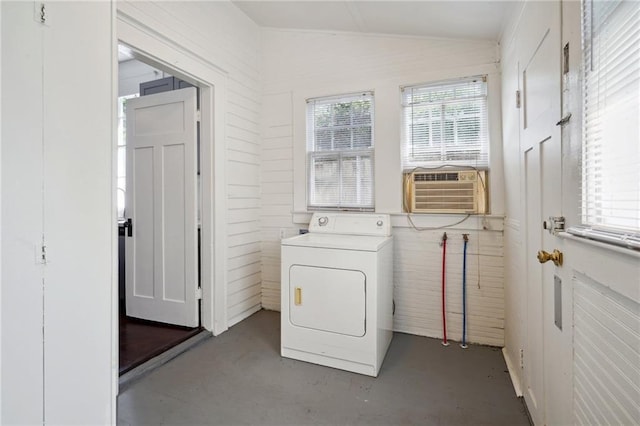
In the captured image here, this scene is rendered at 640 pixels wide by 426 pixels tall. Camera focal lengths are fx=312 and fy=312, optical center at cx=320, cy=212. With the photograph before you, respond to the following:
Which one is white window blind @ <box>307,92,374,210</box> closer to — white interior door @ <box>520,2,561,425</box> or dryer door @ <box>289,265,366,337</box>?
dryer door @ <box>289,265,366,337</box>

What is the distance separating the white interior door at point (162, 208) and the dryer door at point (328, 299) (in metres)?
1.03

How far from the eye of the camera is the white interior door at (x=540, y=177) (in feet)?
4.29

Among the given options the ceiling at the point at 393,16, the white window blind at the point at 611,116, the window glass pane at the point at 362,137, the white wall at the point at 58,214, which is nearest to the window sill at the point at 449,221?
the window glass pane at the point at 362,137

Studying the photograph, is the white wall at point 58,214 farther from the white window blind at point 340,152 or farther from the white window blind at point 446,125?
the white window blind at point 446,125

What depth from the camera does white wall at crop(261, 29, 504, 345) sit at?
2.69 metres

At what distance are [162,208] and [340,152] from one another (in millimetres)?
1808

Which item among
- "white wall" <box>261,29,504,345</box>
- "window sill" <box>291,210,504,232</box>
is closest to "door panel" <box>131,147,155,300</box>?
"white wall" <box>261,29,504,345</box>

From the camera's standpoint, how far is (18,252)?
121 centimetres

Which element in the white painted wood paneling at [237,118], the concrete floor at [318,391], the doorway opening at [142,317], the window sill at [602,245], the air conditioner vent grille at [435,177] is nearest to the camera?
the window sill at [602,245]

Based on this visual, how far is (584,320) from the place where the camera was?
101 cm

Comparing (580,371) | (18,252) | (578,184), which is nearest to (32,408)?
(18,252)

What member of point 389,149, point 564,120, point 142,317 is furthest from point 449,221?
point 142,317

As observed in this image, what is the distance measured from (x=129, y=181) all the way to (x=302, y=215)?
1746 mm

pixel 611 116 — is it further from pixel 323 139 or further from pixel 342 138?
pixel 323 139
